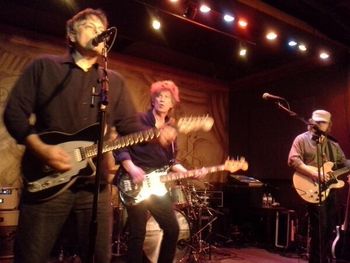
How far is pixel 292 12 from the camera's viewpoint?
283 inches

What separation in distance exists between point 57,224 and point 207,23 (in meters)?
4.99

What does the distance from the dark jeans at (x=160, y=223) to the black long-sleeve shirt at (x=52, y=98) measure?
1615 mm

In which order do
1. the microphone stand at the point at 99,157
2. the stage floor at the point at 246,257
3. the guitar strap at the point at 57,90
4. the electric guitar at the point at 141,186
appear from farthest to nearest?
the stage floor at the point at 246,257
the electric guitar at the point at 141,186
the guitar strap at the point at 57,90
the microphone stand at the point at 99,157

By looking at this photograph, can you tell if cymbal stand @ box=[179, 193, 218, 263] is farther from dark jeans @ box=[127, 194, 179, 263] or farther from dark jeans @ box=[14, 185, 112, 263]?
dark jeans @ box=[14, 185, 112, 263]

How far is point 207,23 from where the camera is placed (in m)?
6.41

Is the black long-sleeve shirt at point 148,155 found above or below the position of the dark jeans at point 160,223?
above

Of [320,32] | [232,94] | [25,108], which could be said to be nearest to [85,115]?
[25,108]

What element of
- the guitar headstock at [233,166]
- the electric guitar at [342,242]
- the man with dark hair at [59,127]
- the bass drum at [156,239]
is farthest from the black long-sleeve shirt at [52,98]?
the electric guitar at [342,242]

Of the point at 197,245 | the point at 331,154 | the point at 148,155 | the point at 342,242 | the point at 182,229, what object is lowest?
the point at 197,245

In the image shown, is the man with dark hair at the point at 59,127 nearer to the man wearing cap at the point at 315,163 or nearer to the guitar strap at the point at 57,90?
the guitar strap at the point at 57,90

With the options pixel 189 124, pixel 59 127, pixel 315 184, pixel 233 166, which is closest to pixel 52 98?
pixel 59 127

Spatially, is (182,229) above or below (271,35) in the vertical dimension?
below

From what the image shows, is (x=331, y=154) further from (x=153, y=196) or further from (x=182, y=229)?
(x=153, y=196)

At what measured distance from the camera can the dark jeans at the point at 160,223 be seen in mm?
3723
